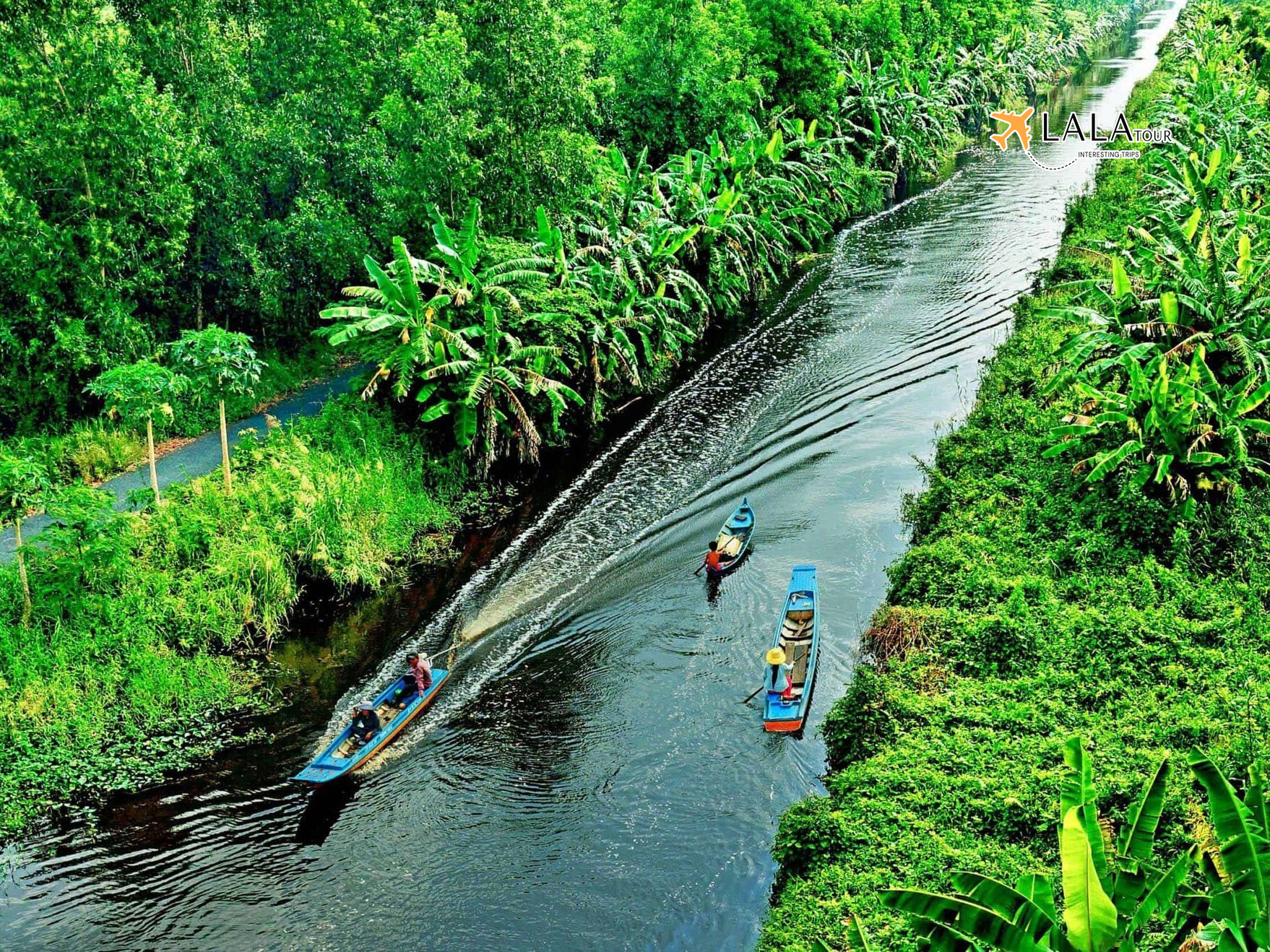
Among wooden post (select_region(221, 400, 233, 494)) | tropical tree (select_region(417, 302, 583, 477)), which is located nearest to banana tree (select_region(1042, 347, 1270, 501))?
tropical tree (select_region(417, 302, 583, 477))

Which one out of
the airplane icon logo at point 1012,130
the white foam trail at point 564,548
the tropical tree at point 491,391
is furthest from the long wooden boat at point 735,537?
the airplane icon logo at point 1012,130

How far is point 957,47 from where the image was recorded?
6384cm

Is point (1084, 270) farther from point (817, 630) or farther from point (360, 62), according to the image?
point (360, 62)

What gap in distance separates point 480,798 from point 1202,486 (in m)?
12.9

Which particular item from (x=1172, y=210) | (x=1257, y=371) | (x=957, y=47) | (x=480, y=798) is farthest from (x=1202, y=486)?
(x=957, y=47)

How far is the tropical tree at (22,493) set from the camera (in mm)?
16922

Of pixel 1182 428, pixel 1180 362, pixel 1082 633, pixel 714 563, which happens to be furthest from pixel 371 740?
pixel 1180 362

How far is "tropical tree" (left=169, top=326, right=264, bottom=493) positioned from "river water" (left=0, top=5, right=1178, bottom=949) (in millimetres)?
5777

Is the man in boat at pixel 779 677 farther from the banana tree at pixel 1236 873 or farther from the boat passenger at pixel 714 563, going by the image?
the banana tree at pixel 1236 873

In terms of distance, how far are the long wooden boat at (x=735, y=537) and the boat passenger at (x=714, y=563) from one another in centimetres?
5

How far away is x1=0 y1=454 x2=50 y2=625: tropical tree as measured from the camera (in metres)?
16.9

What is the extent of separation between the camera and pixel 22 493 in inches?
676

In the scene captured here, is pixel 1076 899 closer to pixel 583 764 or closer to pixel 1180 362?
pixel 583 764

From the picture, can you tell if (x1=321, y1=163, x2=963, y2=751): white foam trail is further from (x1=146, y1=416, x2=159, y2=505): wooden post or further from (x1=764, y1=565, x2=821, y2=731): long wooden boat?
(x1=146, y1=416, x2=159, y2=505): wooden post
